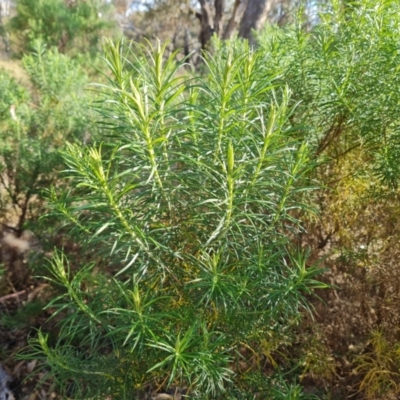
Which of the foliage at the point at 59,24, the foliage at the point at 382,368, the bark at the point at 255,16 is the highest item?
the bark at the point at 255,16

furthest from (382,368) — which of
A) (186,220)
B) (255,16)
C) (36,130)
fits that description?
(255,16)

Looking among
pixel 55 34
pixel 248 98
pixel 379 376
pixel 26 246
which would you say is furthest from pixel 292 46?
pixel 55 34

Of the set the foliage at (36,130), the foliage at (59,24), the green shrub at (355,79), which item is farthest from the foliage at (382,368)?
the foliage at (59,24)

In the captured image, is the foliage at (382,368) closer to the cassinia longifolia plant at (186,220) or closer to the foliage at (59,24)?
the cassinia longifolia plant at (186,220)

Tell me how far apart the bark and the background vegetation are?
4861 millimetres

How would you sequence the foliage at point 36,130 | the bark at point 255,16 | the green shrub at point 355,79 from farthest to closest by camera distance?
the bark at point 255,16, the foliage at point 36,130, the green shrub at point 355,79

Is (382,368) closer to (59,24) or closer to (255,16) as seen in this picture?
(255,16)

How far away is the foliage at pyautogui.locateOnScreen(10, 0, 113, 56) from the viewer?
6426 mm

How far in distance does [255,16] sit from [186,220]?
568 cm

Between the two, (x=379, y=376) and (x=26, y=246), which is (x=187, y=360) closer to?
(x=379, y=376)

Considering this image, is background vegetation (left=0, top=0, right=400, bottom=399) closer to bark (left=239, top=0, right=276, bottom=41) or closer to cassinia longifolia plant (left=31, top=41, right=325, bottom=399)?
cassinia longifolia plant (left=31, top=41, right=325, bottom=399)

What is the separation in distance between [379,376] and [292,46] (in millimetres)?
1443

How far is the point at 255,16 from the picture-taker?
22.0ft

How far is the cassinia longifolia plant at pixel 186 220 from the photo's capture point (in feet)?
4.83
